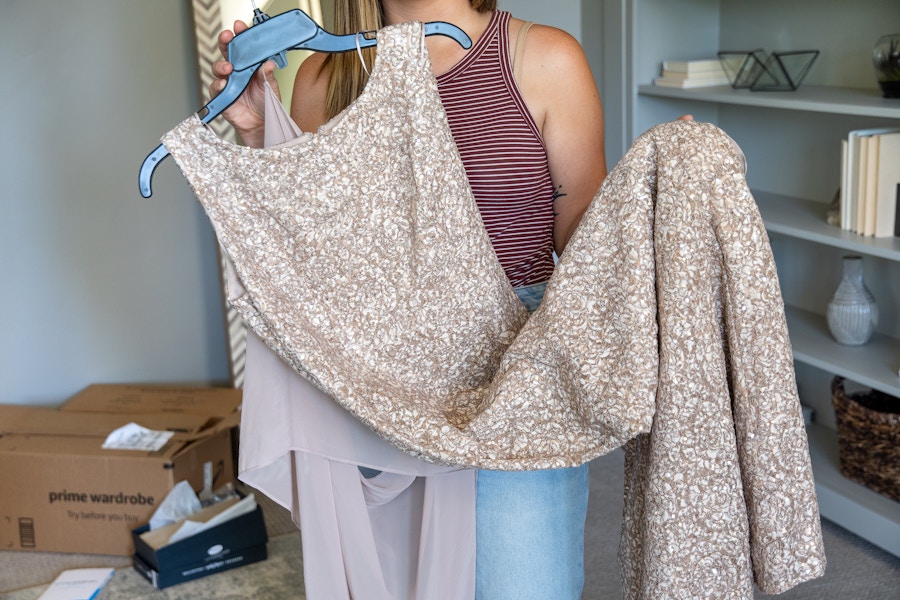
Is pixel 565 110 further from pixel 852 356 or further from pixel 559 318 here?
pixel 852 356

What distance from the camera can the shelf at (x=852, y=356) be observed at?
8.37ft

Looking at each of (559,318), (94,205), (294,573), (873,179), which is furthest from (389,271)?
(94,205)

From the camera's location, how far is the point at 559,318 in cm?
127

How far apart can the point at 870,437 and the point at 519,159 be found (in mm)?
1677

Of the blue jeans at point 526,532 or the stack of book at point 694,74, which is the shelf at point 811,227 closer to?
the stack of book at point 694,74

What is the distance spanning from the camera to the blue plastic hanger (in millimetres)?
1291

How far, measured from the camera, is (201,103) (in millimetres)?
3303

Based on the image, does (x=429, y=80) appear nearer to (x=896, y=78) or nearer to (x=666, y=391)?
(x=666, y=391)

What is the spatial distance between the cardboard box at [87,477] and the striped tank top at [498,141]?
164 centimetres

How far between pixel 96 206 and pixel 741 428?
2647mm

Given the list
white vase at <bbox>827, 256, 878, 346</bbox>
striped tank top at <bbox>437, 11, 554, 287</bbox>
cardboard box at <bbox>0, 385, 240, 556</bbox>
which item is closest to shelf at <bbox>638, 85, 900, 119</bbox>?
white vase at <bbox>827, 256, 878, 346</bbox>

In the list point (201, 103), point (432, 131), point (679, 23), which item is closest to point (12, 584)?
point (201, 103)

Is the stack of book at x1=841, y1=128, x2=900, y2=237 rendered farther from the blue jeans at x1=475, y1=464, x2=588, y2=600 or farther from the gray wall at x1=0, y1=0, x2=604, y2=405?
the blue jeans at x1=475, y1=464, x2=588, y2=600

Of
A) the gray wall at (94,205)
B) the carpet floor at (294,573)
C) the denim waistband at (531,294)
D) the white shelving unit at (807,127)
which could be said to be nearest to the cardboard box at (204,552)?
the carpet floor at (294,573)
